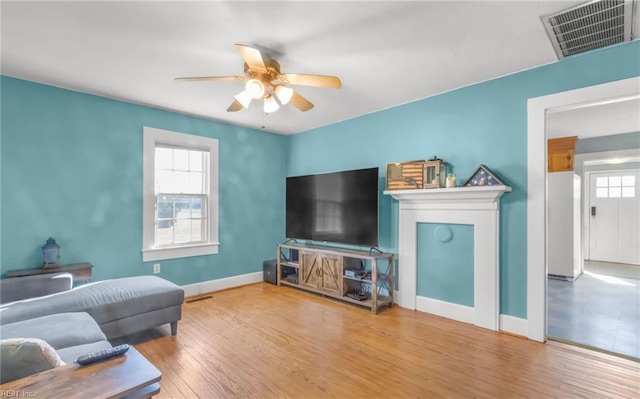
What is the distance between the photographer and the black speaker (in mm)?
4652

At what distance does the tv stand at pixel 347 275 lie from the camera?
141 inches

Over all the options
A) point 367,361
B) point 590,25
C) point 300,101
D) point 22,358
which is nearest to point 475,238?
point 367,361

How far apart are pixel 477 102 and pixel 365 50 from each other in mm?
1467

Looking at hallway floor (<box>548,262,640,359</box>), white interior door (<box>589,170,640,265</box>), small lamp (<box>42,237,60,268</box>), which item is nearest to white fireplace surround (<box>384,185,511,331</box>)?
hallway floor (<box>548,262,640,359</box>)

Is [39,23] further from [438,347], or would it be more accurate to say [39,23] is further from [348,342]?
[438,347]

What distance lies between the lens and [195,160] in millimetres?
4270

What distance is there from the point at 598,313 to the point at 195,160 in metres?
5.31

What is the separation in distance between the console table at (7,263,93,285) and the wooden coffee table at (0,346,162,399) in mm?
2202

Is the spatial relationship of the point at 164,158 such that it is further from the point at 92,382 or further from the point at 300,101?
the point at 92,382

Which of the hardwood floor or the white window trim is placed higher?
the white window trim

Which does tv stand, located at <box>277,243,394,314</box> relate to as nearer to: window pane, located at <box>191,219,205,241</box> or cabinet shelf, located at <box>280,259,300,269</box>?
cabinet shelf, located at <box>280,259,300,269</box>

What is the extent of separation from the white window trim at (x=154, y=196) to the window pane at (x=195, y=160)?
4.4 inches

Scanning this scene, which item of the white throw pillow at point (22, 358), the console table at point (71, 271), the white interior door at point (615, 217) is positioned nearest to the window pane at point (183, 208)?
the console table at point (71, 271)

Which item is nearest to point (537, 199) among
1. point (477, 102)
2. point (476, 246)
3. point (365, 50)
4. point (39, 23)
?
point (476, 246)
